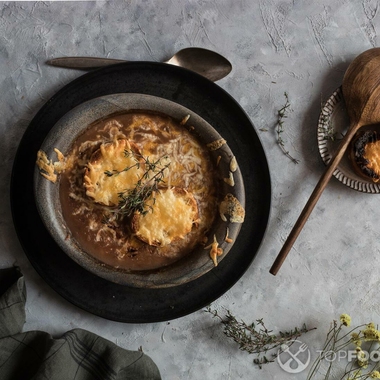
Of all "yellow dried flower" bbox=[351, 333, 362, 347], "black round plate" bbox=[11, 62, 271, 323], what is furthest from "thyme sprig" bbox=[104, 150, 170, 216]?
"yellow dried flower" bbox=[351, 333, 362, 347]

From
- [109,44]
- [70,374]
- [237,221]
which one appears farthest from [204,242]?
[109,44]

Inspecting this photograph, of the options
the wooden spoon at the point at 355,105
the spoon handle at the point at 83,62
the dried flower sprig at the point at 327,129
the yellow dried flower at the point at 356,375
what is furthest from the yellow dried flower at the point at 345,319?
the spoon handle at the point at 83,62

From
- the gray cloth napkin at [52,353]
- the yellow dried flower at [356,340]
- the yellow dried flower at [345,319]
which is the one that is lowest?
the gray cloth napkin at [52,353]

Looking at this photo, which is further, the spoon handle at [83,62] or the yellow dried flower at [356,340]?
the yellow dried flower at [356,340]

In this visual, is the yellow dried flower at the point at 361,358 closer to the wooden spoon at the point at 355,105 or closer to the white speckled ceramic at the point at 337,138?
the wooden spoon at the point at 355,105

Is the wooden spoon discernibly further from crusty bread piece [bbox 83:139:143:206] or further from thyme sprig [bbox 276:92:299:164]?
crusty bread piece [bbox 83:139:143:206]
